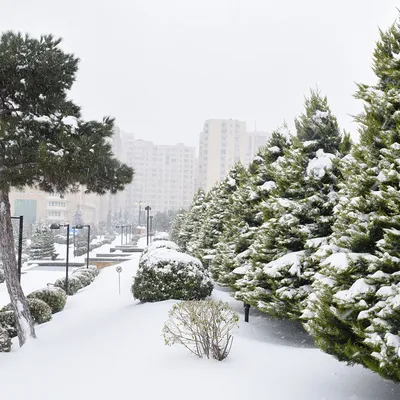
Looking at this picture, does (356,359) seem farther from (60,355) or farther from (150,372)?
(60,355)

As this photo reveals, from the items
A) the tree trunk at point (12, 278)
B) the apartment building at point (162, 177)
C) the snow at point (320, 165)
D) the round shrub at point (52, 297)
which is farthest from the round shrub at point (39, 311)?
the apartment building at point (162, 177)

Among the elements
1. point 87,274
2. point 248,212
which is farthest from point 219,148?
point 248,212

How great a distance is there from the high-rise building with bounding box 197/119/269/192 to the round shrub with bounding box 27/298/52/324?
124666mm

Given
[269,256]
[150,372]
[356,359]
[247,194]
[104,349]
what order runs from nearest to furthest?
1. [356,359]
2. [150,372]
3. [104,349]
4. [269,256]
5. [247,194]

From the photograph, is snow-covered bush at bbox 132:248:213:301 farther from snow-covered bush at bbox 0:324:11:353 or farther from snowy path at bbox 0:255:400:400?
snow-covered bush at bbox 0:324:11:353

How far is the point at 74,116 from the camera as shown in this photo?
1187 cm

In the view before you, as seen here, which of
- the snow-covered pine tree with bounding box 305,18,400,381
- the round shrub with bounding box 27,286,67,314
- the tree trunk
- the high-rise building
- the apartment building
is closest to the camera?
the snow-covered pine tree with bounding box 305,18,400,381

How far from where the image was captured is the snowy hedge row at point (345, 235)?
4957 mm

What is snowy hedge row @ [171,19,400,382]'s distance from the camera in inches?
195

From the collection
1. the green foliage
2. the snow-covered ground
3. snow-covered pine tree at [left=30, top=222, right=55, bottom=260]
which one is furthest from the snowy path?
snow-covered pine tree at [left=30, top=222, right=55, bottom=260]

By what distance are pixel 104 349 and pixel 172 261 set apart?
13.1 feet

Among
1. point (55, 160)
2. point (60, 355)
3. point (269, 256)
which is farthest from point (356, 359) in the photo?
point (55, 160)

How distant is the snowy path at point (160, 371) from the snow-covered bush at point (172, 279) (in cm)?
122

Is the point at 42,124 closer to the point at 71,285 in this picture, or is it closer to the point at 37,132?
the point at 37,132
